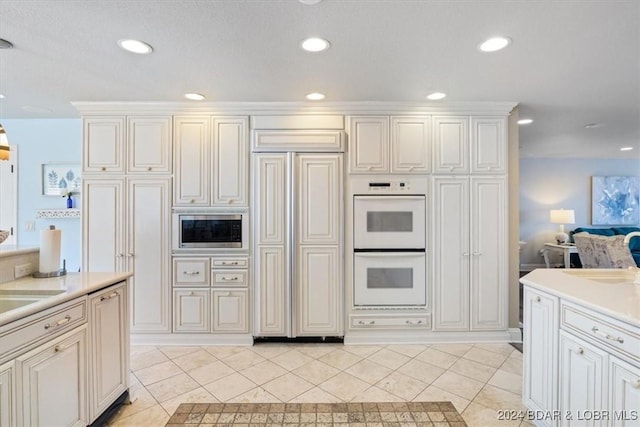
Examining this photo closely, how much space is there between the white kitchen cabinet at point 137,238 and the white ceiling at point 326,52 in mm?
933

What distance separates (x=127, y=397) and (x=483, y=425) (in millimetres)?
2385

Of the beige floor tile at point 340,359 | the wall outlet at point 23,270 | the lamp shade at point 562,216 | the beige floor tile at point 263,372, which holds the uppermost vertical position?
the lamp shade at point 562,216

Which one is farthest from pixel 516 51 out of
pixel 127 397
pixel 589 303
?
pixel 127 397

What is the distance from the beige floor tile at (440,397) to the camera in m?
2.06

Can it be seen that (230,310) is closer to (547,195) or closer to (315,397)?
(315,397)

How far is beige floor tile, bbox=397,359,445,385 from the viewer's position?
7.82ft

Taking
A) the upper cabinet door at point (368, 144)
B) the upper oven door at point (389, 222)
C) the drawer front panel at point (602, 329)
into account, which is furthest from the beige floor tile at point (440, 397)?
the upper cabinet door at point (368, 144)

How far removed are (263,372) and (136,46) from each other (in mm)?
2589

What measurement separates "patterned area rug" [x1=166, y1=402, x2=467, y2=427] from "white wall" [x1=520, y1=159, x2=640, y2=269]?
5693 mm

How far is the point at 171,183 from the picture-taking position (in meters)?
2.97

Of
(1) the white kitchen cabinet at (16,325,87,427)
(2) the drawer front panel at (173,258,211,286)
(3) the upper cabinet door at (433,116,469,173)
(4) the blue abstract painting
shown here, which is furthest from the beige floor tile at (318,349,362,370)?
(4) the blue abstract painting

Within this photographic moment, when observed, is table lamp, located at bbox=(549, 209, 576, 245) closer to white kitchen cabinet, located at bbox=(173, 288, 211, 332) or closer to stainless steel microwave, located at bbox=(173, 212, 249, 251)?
stainless steel microwave, located at bbox=(173, 212, 249, 251)

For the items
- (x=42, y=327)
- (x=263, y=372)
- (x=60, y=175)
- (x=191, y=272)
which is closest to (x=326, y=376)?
(x=263, y=372)

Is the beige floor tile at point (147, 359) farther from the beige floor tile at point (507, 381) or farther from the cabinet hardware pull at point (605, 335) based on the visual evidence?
the cabinet hardware pull at point (605, 335)
